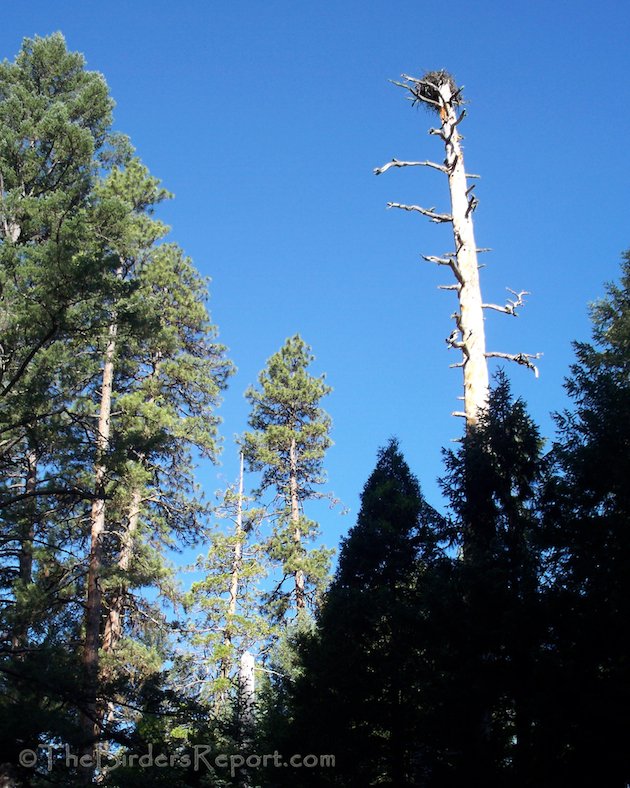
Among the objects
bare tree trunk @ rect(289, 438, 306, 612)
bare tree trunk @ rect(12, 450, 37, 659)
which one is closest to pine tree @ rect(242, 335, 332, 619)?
bare tree trunk @ rect(289, 438, 306, 612)

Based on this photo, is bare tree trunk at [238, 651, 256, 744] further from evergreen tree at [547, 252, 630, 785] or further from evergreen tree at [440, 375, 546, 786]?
evergreen tree at [547, 252, 630, 785]

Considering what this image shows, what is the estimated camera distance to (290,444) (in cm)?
2770

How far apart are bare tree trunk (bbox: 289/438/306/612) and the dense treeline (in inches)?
167

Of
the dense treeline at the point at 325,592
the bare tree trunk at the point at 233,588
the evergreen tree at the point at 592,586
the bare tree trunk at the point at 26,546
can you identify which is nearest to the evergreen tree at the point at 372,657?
the dense treeline at the point at 325,592

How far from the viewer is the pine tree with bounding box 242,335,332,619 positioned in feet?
80.7

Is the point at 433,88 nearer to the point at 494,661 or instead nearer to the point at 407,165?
the point at 407,165

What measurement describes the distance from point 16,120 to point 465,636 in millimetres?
12851

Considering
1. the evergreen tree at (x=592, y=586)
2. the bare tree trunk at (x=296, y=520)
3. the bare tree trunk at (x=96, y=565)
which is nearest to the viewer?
the evergreen tree at (x=592, y=586)

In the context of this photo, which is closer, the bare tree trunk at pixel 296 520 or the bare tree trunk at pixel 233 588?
the bare tree trunk at pixel 233 588

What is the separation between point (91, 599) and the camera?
14.4 m

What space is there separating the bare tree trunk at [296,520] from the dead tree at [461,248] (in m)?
14.6

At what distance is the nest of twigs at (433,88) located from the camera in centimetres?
1258

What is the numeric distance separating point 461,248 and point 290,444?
56.3ft

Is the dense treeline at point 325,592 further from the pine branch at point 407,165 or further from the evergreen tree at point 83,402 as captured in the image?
the pine branch at point 407,165
